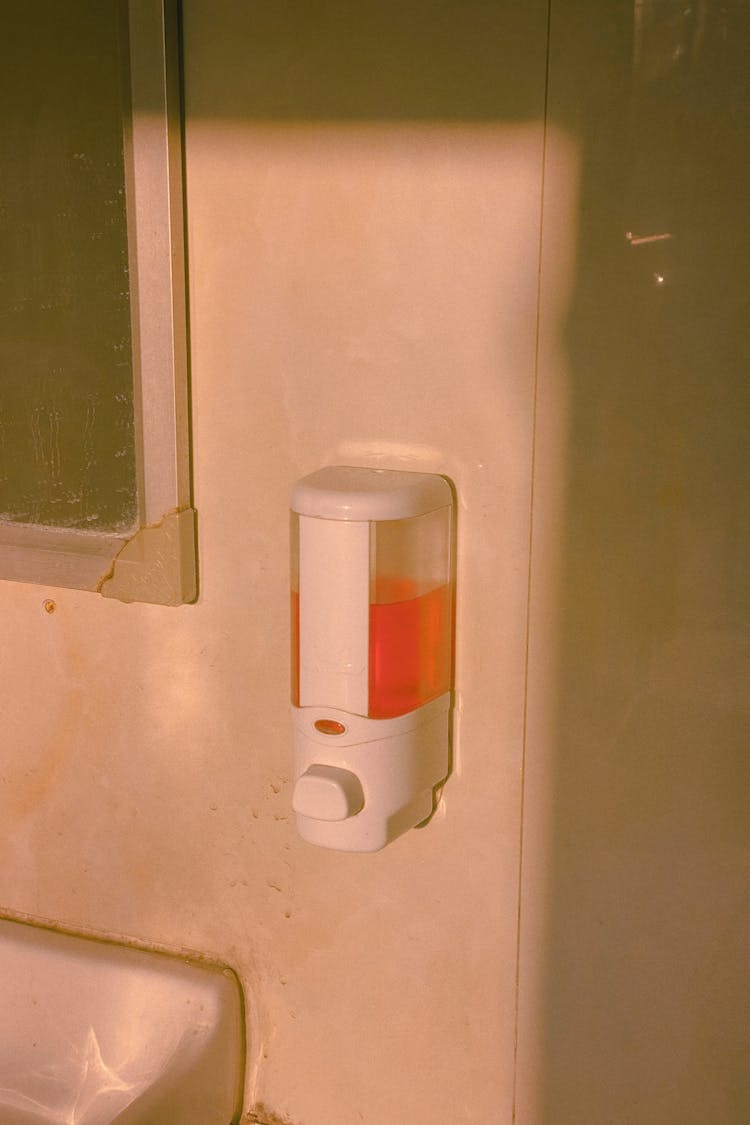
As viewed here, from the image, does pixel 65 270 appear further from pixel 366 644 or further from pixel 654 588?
pixel 654 588

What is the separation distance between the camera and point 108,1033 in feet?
4.40

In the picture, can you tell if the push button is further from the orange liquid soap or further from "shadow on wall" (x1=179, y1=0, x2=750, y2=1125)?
"shadow on wall" (x1=179, y1=0, x2=750, y2=1125)

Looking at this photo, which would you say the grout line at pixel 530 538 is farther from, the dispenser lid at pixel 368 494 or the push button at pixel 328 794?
the push button at pixel 328 794

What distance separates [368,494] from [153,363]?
31cm

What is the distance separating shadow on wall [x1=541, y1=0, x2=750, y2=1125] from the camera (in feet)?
3.22

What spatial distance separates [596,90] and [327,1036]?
102cm

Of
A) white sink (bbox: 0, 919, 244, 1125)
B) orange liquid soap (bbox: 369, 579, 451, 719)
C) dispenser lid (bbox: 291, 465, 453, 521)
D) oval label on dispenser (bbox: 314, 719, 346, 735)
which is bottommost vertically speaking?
white sink (bbox: 0, 919, 244, 1125)

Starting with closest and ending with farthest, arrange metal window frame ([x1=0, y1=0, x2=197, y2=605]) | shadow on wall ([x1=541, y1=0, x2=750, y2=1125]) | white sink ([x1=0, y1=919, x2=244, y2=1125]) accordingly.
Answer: shadow on wall ([x1=541, y1=0, x2=750, y2=1125]), metal window frame ([x1=0, y1=0, x2=197, y2=605]), white sink ([x1=0, y1=919, x2=244, y2=1125])

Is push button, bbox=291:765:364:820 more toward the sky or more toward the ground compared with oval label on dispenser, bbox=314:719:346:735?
more toward the ground

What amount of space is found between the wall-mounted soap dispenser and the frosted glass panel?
0.94 feet

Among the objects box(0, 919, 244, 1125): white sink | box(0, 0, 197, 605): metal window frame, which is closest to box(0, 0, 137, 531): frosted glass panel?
box(0, 0, 197, 605): metal window frame

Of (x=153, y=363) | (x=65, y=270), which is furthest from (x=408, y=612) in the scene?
(x=65, y=270)

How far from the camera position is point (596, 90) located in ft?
3.27

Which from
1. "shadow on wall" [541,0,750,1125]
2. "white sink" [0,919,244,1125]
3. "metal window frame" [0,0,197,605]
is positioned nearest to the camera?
"shadow on wall" [541,0,750,1125]
